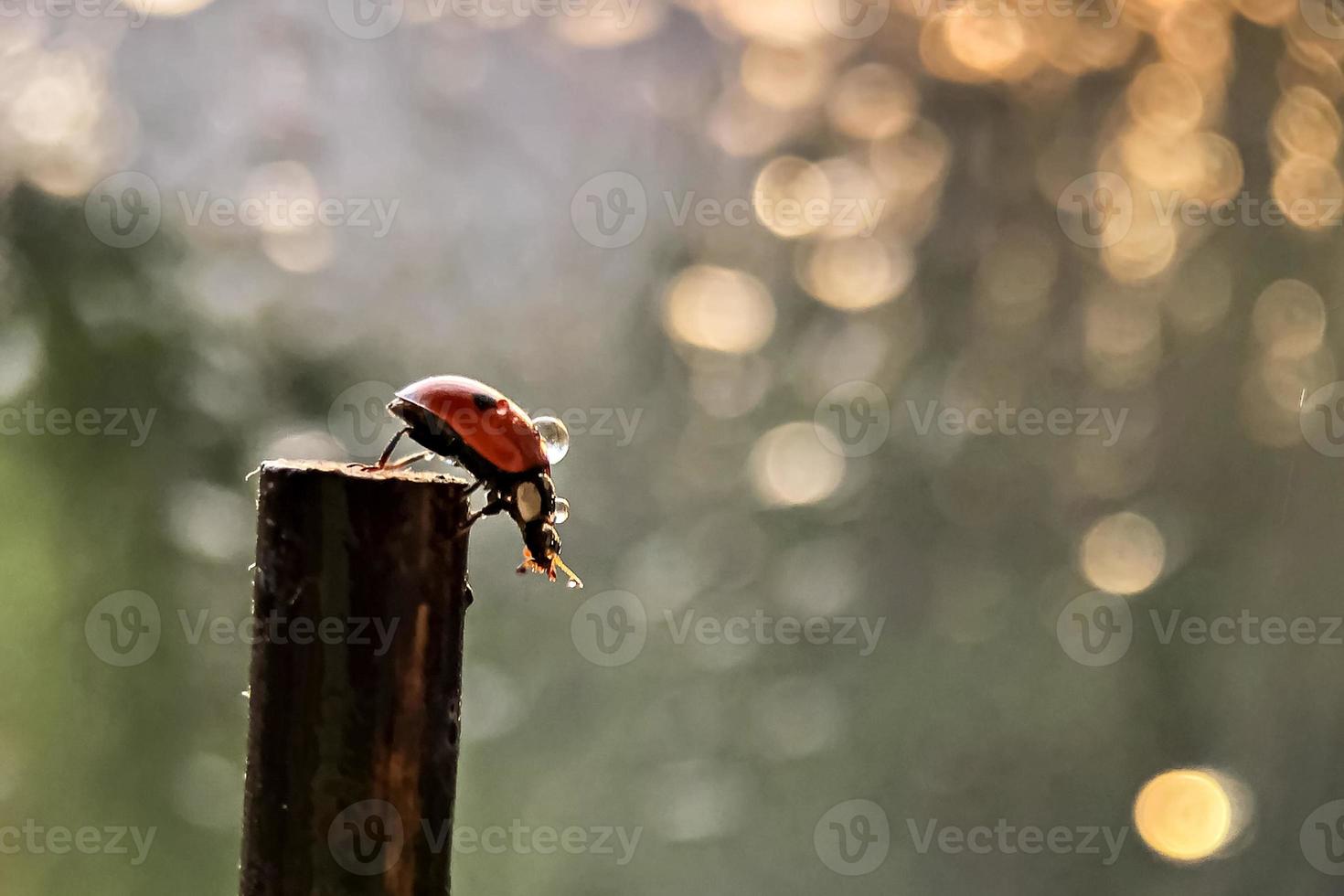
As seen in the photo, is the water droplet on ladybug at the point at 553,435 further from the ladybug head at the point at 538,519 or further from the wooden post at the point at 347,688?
the wooden post at the point at 347,688

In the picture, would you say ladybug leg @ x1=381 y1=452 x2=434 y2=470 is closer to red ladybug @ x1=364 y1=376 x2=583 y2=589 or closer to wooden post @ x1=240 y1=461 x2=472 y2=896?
red ladybug @ x1=364 y1=376 x2=583 y2=589

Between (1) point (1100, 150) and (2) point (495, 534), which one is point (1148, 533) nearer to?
(1) point (1100, 150)

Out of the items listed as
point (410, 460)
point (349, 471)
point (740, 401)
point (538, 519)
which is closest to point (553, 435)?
point (538, 519)

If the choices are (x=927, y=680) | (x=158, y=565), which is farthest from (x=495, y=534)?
(x=927, y=680)

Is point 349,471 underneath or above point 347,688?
above

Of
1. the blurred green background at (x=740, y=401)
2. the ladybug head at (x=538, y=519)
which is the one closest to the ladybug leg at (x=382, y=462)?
the ladybug head at (x=538, y=519)

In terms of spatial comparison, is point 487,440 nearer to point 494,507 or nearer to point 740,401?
point 494,507
